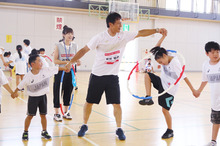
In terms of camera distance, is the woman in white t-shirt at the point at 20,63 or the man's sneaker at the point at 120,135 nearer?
the man's sneaker at the point at 120,135

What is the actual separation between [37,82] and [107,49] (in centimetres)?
132

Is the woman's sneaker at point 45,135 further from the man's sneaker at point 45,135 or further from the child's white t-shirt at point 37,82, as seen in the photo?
the child's white t-shirt at point 37,82

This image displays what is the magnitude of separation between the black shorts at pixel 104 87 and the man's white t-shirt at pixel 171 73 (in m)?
0.86

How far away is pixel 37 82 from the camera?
16.8 feet

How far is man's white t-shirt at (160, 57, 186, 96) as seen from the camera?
16.8 feet

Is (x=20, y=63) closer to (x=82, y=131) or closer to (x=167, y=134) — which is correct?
(x=82, y=131)

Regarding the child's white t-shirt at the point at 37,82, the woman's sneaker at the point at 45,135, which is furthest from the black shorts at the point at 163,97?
the woman's sneaker at the point at 45,135

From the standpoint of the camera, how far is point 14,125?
6039 millimetres

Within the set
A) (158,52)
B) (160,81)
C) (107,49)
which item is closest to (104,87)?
(107,49)

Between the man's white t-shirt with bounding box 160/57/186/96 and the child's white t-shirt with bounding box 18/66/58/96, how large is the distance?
6.51 ft

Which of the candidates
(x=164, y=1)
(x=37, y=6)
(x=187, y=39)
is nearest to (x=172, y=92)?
(x=37, y=6)

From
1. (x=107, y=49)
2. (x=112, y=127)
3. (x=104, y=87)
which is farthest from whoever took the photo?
(x=112, y=127)

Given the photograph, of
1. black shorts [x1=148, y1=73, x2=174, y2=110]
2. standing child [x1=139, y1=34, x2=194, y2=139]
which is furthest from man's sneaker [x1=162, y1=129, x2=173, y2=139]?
black shorts [x1=148, y1=73, x2=174, y2=110]

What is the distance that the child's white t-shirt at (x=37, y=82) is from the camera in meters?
5.05
